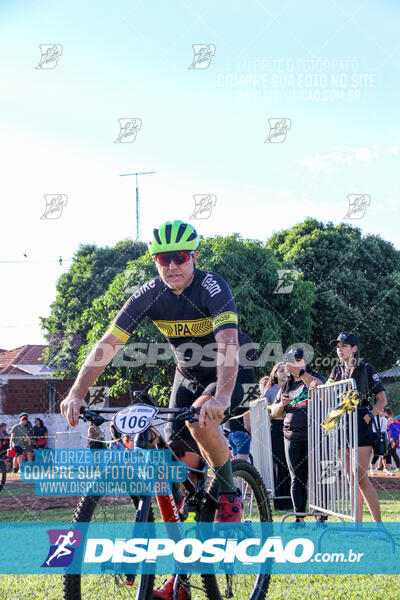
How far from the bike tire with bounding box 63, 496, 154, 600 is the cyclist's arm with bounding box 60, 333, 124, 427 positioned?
0.45 m

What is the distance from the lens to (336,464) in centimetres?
659

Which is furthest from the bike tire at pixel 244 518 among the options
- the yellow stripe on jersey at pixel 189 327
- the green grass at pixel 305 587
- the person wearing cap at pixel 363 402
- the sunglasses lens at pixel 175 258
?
the person wearing cap at pixel 363 402

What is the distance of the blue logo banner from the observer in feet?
10.9

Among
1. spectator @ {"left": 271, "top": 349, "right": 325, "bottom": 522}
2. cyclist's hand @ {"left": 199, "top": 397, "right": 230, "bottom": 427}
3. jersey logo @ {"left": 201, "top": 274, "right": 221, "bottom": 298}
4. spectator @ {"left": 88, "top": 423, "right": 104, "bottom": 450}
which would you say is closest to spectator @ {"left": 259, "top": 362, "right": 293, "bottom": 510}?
spectator @ {"left": 271, "top": 349, "right": 325, "bottom": 522}

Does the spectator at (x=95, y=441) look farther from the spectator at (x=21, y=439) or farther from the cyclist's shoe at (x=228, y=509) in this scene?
the spectator at (x=21, y=439)

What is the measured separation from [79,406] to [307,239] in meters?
31.4

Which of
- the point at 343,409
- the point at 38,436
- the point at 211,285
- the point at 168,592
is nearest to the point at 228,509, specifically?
the point at 168,592

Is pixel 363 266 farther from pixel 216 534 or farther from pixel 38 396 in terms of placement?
pixel 216 534

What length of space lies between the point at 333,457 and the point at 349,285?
26850 millimetres

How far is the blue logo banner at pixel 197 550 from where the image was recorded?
131 inches

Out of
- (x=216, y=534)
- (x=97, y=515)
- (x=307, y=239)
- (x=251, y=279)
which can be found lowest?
(x=216, y=534)

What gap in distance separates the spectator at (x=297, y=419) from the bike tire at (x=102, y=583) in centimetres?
446

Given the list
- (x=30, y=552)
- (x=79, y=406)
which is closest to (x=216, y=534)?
(x=79, y=406)

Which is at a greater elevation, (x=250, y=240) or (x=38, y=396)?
(x=250, y=240)
